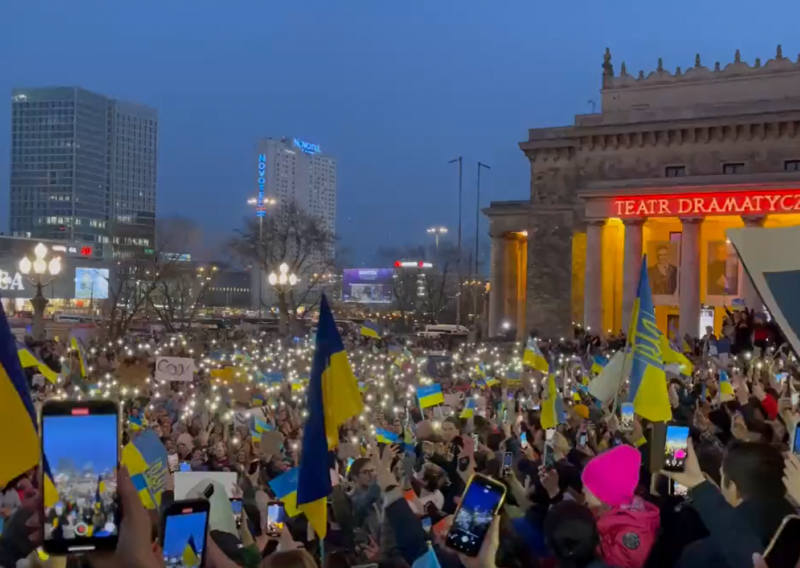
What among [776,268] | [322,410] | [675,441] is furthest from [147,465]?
[776,268]

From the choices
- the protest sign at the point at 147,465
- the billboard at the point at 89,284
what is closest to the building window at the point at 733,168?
the protest sign at the point at 147,465

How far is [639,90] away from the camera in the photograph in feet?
177

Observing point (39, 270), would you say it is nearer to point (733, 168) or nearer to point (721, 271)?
point (721, 271)

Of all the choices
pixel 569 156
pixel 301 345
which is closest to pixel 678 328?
pixel 569 156

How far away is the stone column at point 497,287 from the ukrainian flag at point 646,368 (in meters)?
41.4

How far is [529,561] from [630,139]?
4663cm

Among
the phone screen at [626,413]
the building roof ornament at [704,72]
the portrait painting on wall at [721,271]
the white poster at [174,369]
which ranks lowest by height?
the phone screen at [626,413]

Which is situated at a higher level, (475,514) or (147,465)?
(475,514)

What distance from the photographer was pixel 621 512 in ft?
16.8

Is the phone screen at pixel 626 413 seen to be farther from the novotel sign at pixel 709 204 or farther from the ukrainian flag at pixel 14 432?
the novotel sign at pixel 709 204

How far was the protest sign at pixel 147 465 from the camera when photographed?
736cm

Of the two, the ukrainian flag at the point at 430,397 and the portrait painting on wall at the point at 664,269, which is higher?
the portrait painting on wall at the point at 664,269

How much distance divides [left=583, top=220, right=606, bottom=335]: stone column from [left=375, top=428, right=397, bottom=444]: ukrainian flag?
3386 centimetres

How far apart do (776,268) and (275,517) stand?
15.0ft
